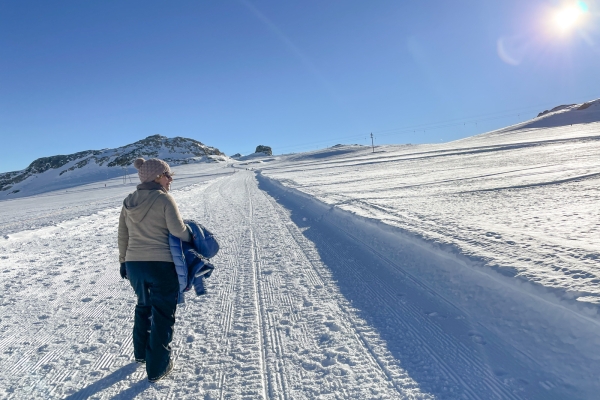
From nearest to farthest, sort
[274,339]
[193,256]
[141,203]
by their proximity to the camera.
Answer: [141,203], [193,256], [274,339]

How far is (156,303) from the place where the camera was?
3094 millimetres

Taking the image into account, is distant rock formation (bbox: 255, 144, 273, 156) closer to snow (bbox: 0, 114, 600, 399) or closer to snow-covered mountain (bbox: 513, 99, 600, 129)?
snow-covered mountain (bbox: 513, 99, 600, 129)

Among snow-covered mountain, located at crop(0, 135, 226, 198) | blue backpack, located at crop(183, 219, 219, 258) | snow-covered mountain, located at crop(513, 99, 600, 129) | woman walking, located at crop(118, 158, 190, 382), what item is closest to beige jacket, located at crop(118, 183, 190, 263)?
woman walking, located at crop(118, 158, 190, 382)

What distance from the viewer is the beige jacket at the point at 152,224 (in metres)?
3.03

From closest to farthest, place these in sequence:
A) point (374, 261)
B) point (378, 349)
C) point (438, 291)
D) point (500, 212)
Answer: point (378, 349), point (438, 291), point (374, 261), point (500, 212)

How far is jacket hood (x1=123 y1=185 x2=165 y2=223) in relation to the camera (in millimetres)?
3018

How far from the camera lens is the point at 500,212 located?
8.16 metres

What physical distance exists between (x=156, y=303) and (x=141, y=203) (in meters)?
0.86

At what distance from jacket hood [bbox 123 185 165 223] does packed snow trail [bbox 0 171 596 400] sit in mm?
1478

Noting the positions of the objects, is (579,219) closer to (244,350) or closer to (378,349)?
(378,349)

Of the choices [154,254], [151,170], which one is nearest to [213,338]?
[154,254]

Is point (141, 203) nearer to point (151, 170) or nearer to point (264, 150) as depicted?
point (151, 170)

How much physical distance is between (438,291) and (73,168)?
116 m

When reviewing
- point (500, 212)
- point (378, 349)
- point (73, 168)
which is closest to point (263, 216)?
point (500, 212)
